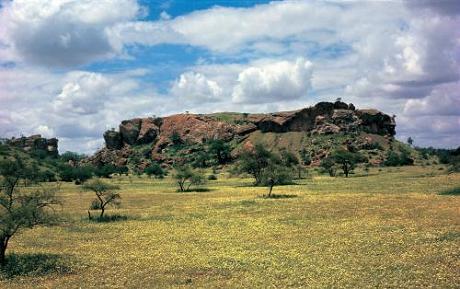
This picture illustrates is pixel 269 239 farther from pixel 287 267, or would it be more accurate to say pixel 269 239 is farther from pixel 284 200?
pixel 284 200

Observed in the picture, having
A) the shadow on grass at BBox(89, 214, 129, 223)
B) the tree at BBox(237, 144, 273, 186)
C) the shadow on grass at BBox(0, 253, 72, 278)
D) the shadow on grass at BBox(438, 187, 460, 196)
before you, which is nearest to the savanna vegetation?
the shadow on grass at BBox(0, 253, 72, 278)

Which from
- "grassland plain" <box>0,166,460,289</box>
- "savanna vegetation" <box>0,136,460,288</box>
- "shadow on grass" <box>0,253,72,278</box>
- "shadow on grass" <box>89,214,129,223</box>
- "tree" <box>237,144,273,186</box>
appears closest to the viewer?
"grassland plain" <box>0,166,460,289</box>

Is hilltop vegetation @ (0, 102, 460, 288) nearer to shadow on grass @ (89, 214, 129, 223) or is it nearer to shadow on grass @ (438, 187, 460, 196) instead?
shadow on grass @ (89, 214, 129, 223)

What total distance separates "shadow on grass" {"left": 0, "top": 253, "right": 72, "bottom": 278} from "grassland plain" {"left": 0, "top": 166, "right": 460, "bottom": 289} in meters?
0.63

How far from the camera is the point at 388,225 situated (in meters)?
43.5

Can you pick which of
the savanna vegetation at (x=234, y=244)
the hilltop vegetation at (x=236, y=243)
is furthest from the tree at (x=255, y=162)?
the savanna vegetation at (x=234, y=244)

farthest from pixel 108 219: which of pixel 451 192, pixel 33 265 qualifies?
pixel 451 192

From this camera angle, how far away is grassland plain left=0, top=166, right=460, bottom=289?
2639 centimetres

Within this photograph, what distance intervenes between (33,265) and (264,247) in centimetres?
1546

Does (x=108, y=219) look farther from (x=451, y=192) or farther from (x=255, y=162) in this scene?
(x=255, y=162)

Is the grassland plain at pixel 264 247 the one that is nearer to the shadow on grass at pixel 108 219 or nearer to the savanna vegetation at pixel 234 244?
the savanna vegetation at pixel 234 244

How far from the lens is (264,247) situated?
118 feet

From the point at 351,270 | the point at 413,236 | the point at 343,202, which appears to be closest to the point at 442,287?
the point at 351,270

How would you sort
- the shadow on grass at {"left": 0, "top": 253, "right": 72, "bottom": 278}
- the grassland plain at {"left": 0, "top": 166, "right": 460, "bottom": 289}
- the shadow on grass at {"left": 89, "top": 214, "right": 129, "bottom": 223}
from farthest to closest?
the shadow on grass at {"left": 89, "top": 214, "right": 129, "bottom": 223} → the shadow on grass at {"left": 0, "top": 253, "right": 72, "bottom": 278} → the grassland plain at {"left": 0, "top": 166, "right": 460, "bottom": 289}
